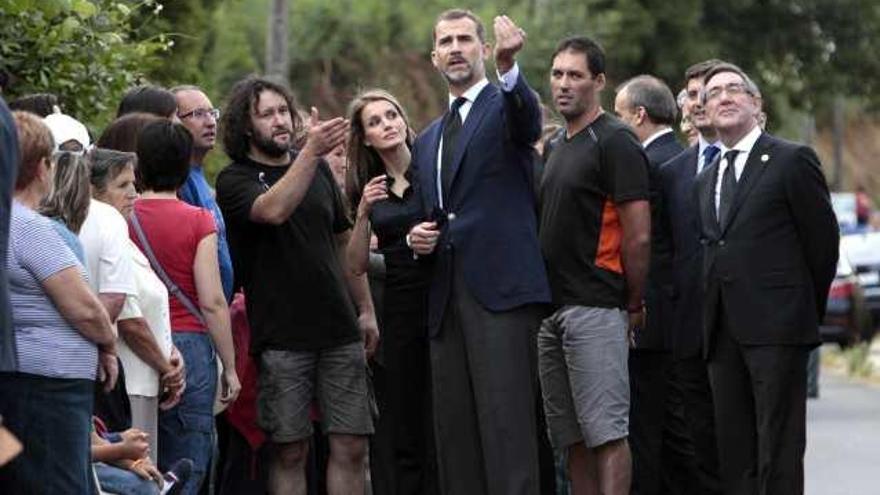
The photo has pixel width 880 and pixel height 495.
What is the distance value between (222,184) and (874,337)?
2525 centimetres

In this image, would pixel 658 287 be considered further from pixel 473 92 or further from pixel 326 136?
pixel 326 136

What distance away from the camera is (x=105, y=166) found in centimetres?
985

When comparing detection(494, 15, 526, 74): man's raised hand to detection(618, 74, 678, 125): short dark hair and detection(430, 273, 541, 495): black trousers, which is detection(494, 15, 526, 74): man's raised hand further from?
detection(618, 74, 678, 125): short dark hair

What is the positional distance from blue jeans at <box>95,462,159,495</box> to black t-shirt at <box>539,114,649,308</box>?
2662 mm

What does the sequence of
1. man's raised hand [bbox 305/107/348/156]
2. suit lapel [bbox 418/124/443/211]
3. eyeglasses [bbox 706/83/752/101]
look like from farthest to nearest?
eyeglasses [bbox 706/83/752/101]
suit lapel [bbox 418/124/443/211]
man's raised hand [bbox 305/107/348/156]

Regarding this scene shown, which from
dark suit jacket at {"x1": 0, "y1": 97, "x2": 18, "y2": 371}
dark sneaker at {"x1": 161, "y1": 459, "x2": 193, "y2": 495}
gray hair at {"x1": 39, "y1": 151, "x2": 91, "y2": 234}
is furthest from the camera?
dark sneaker at {"x1": 161, "y1": 459, "x2": 193, "y2": 495}

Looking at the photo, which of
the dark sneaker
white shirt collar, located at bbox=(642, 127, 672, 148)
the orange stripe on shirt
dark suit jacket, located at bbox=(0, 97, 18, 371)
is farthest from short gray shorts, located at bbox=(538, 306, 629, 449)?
dark suit jacket, located at bbox=(0, 97, 18, 371)

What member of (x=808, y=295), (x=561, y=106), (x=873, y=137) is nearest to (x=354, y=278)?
(x=561, y=106)

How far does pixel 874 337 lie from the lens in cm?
3553

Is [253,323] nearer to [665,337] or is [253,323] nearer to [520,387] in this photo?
[520,387]

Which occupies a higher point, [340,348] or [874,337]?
[340,348]

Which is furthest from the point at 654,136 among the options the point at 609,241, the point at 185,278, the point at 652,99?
the point at 185,278

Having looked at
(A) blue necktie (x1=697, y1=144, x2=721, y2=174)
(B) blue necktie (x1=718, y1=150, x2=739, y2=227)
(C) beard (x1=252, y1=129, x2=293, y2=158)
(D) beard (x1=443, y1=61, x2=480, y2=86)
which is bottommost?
(B) blue necktie (x1=718, y1=150, x2=739, y2=227)

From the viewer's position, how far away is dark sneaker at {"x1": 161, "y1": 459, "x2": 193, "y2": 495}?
9.56m
